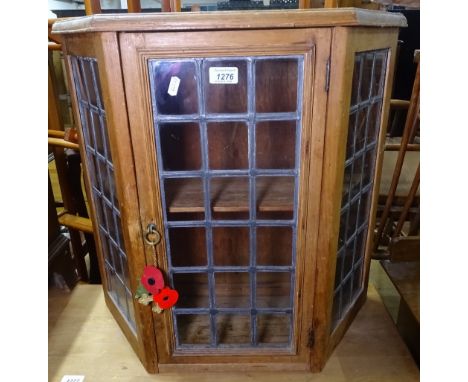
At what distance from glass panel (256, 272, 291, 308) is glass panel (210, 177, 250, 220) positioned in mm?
305

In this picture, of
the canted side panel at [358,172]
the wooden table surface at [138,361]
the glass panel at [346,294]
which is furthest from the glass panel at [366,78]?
the wooden table surface at [138,361]

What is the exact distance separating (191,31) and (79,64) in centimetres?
42

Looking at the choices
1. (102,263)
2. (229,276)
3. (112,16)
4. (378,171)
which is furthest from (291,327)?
(112,16)

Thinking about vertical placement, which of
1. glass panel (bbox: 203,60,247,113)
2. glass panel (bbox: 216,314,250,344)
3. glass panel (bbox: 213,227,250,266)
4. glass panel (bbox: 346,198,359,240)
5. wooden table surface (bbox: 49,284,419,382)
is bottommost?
wooden table surface (bbox: 49,284,419,382)

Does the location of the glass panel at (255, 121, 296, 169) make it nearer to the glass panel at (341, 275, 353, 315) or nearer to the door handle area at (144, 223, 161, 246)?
the door handle area at (144, 223, 161, 246)

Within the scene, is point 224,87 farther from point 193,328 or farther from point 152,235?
point 193,328

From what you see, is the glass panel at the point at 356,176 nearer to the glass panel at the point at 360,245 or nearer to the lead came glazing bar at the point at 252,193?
the glass panel at the point at 360,245

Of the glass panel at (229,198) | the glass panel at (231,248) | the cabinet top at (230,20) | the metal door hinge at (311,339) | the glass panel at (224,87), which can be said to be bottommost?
the metal door hinge at (311,339)

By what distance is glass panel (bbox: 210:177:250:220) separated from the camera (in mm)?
1096

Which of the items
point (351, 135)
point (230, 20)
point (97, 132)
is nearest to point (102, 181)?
point (97, 132)

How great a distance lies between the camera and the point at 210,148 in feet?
3.94

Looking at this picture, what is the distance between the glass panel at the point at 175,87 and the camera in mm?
937

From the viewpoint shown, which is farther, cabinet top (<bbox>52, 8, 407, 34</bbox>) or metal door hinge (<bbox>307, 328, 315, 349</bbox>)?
metal door hinge (<bbox>307, 328, 315, 349</bbox>)

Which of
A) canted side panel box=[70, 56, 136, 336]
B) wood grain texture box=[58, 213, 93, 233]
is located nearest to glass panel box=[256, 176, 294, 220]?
canted side panel box=[70, 56, 136, 336]
